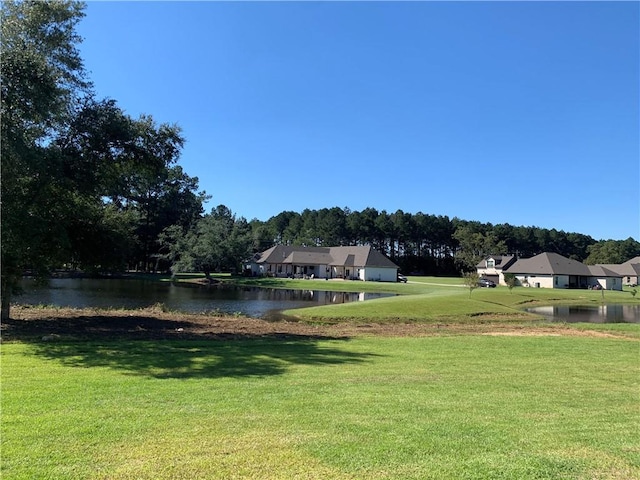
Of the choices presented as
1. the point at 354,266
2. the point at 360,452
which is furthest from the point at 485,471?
the point at 354,266

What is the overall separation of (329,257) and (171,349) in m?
75.2

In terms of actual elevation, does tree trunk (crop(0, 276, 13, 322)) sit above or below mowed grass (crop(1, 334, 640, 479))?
above

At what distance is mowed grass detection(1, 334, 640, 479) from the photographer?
4.57m

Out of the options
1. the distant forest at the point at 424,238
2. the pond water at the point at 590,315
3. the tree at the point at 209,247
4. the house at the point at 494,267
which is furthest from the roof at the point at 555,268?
the tree at the point at 209,247

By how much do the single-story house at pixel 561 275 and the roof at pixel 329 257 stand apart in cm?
2208

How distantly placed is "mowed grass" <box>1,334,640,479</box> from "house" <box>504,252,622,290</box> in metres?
69.3

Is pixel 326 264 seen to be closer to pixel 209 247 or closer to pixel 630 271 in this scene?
pixel 209 247

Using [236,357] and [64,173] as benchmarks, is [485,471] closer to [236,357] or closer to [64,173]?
[236,357]

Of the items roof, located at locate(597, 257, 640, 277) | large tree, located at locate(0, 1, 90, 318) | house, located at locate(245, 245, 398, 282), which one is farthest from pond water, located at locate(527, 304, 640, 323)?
roof, located at locate(597, 257, 640, 277)

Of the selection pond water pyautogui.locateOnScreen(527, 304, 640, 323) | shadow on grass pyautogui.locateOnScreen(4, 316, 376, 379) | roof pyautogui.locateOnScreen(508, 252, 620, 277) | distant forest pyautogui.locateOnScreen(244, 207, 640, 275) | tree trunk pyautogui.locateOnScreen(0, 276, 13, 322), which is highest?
distant forest pyautogui.locateOnScreen(244, 207, 640, 275)

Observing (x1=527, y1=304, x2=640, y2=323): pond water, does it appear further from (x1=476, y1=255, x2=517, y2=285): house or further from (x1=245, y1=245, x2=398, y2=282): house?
(x1=476, y1=255, x2=517, y2=285): house

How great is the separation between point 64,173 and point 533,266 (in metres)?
77.4

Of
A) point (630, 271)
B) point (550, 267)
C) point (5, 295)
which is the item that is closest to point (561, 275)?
point (550, 267)

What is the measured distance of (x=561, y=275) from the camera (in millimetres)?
74125
